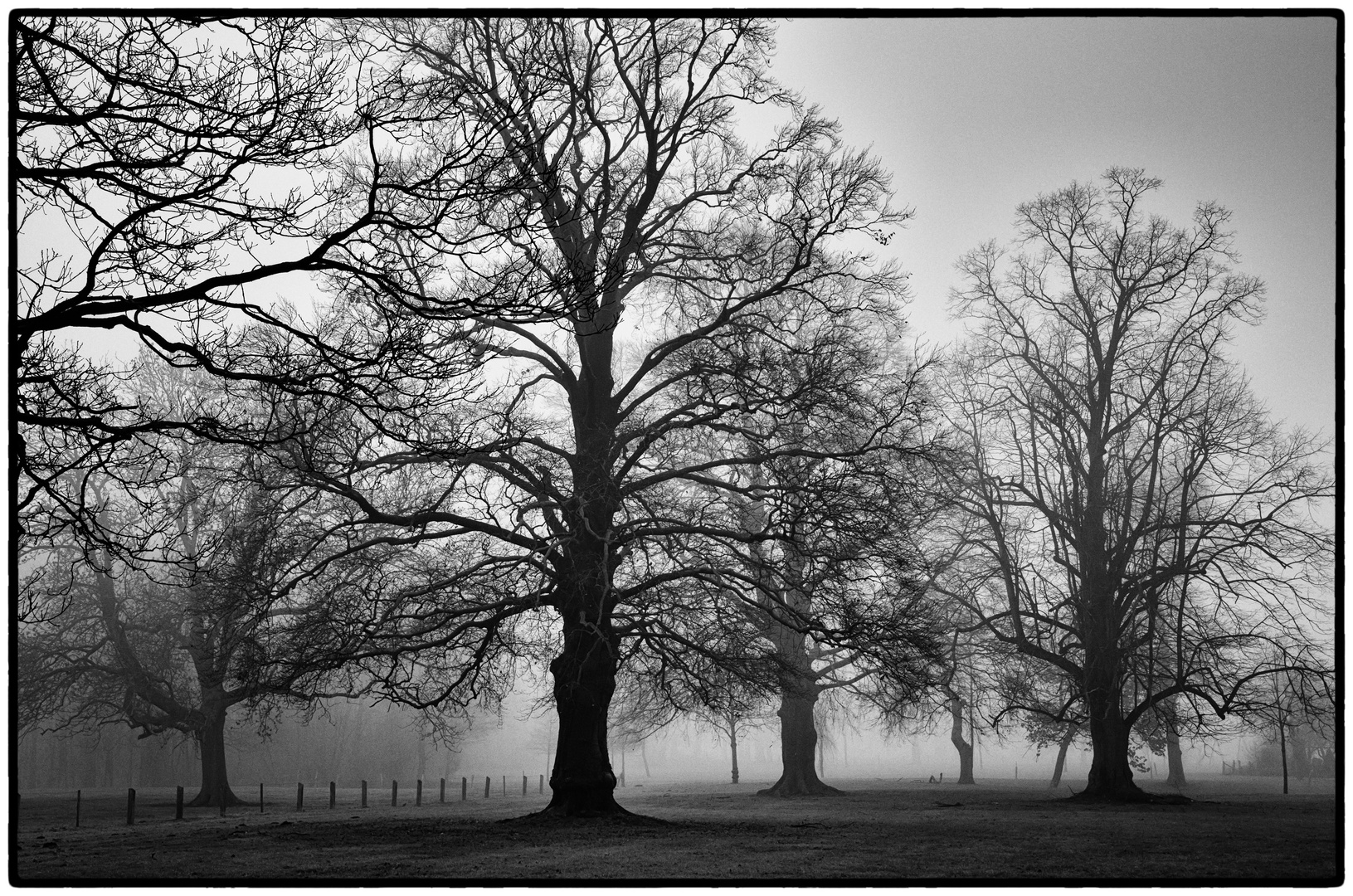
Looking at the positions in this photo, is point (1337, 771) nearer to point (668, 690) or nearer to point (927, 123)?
point (668, 690)

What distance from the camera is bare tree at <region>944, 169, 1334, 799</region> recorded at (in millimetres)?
16656

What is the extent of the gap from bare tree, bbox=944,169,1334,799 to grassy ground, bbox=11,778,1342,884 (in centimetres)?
280

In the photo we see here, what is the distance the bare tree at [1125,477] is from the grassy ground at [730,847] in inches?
110

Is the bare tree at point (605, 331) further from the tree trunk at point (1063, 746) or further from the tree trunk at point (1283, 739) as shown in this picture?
the tree trunk at point (1063, 746)

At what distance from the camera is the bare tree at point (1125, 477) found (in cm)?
1666

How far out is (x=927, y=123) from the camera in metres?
11.6

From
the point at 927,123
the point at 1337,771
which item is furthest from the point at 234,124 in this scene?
the point at 1337,771

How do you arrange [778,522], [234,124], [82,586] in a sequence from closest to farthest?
[234,124] → [778,522] → [82,586]

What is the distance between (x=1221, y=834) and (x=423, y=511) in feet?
32.3

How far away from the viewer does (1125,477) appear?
1888 cm

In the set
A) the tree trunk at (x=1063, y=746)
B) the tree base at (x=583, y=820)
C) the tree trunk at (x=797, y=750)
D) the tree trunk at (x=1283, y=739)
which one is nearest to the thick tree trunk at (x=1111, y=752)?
the tree trunk at (x=1283, y=739)

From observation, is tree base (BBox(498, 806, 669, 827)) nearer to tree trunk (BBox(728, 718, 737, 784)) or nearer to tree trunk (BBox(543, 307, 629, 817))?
tree trunk (BBox(543, 307, 629, 817))

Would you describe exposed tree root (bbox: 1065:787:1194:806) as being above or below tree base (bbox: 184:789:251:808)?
above

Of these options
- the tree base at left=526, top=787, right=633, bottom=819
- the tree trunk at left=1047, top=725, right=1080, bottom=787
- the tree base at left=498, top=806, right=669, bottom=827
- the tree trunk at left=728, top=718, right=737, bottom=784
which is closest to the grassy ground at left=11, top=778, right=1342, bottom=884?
the tree base at left=498, top=806, right=669, bottom=827
